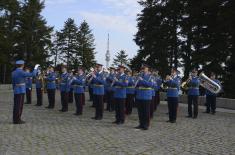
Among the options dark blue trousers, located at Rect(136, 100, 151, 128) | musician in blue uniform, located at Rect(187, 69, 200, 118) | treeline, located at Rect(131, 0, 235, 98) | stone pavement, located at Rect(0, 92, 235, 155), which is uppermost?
treeline, located at Rect(131, 0, 235, 98)

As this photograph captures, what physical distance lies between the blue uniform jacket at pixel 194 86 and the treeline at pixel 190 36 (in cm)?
983

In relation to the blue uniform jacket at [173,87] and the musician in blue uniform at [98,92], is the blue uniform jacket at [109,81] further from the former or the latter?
the blue uniform jacket at [173,87]

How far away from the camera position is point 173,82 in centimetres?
1576

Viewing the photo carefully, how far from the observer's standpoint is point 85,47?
226 feet

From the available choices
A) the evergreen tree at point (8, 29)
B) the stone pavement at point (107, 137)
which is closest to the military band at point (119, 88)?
the stone pavement at point (107, 137)

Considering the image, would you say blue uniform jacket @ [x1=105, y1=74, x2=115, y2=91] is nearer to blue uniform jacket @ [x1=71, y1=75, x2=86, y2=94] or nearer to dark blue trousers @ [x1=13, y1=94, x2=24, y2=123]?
blue uniform jacket @ [x1=71, y1=75, x2=86, y2=94]

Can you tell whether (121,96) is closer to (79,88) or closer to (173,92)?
(173,92)

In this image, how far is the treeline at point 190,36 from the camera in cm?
2769

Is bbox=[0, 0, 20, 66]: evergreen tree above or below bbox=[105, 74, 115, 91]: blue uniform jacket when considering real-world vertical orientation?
above

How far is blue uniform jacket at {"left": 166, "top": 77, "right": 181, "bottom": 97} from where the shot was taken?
51.1 ft

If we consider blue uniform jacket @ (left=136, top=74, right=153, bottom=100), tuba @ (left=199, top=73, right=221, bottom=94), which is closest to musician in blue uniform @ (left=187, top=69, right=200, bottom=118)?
tuba @ (left=199, top=73, right=221, bottom=94)

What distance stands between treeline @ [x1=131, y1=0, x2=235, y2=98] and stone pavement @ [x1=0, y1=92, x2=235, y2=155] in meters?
12.6

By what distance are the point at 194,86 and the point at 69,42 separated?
52.6 metres

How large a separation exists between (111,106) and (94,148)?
890 cm
